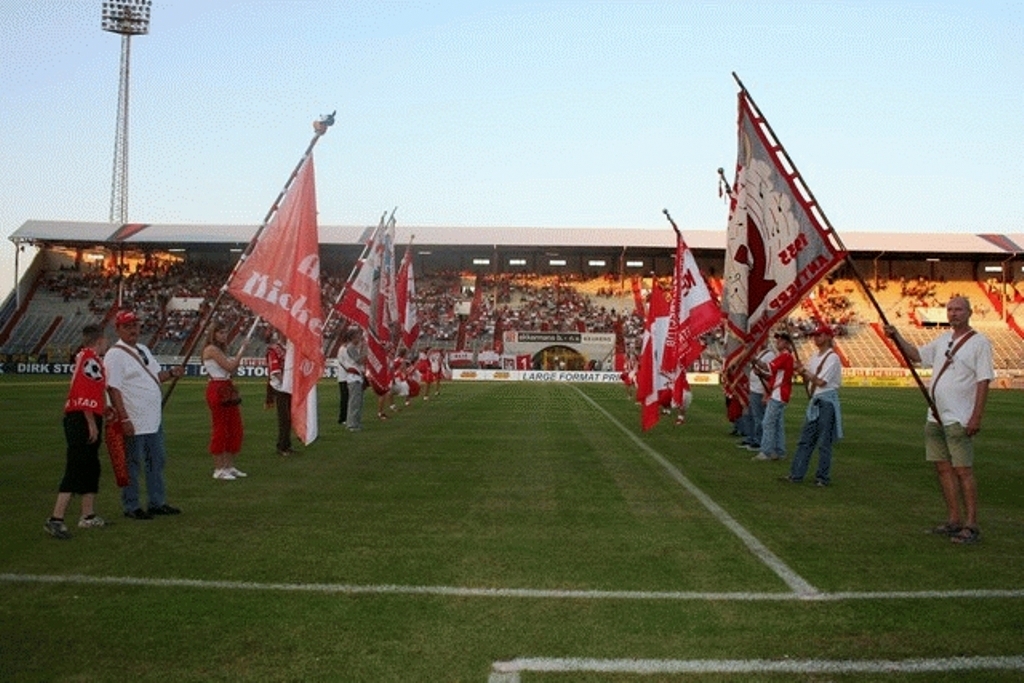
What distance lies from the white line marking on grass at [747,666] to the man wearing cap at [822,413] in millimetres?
7300

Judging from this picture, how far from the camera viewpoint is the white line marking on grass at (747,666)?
502cm

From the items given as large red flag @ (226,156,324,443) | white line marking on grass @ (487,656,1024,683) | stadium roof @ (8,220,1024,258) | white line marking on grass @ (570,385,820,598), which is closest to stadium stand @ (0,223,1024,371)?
stadium roof @ (8,220,1024,258)

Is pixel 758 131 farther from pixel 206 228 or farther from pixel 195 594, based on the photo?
pixel 206 228

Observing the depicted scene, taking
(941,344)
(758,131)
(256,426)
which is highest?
(758,131)

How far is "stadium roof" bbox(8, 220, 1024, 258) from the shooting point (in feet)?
226

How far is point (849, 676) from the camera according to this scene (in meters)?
4.95

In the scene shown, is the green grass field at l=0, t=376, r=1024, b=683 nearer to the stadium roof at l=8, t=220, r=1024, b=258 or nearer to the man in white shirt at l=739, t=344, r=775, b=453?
the man in white shirt at l=739, t=344, r=775, b=453

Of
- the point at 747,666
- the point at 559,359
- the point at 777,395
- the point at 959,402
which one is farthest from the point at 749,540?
the point at 559,359

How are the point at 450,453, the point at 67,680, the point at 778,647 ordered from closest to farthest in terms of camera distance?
the point at 67,680, the point at 778,647, the point at 450,453

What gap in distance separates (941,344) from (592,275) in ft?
226

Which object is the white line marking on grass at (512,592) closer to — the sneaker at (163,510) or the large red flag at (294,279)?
the sneaker at (163,510)

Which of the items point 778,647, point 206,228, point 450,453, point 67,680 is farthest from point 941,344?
point 206,228

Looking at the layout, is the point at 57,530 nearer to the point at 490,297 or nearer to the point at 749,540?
the point at 749,540

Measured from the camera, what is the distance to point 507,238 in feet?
234
